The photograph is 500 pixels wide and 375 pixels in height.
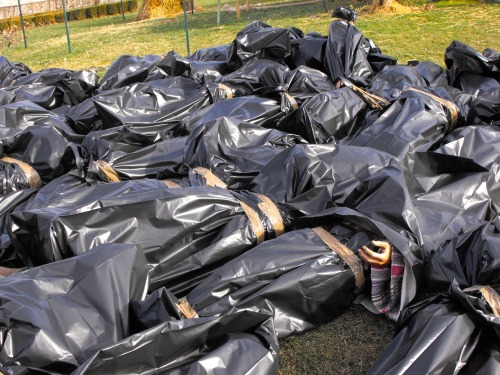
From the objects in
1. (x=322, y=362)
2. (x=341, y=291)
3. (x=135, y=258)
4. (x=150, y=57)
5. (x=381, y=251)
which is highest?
(x=150, y=57)

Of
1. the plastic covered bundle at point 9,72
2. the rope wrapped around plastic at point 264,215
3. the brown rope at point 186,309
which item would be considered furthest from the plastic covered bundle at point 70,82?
the brown rope at point 186,309

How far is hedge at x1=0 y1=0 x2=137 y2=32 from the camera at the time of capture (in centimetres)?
2253

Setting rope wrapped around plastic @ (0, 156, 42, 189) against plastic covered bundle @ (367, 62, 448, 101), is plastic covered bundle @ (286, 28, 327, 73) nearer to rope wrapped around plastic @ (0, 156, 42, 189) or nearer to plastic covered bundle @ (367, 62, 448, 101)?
plastic covered bundle @ (367, 62, 448, 101)

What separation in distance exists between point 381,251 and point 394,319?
354mm

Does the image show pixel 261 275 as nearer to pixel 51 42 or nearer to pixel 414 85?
pixel 414 85

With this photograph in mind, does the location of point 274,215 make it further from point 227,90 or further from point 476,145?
point 227,90

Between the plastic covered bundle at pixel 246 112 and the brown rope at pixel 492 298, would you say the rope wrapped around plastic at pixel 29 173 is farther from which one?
the brown rope at pixel 492 298

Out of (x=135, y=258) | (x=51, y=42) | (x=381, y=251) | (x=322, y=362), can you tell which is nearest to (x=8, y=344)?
(x=135, y=258)

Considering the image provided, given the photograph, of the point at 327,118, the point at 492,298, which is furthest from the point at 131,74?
the point at 492,298

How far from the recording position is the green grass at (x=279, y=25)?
9.39 metres

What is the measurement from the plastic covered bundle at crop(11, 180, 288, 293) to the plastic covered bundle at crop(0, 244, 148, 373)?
282 millimetres

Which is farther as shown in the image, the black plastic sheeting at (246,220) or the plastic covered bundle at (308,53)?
the plastic covered bundle at (308,53)

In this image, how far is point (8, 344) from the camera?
78.7 inches

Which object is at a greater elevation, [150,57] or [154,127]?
[150,57]
